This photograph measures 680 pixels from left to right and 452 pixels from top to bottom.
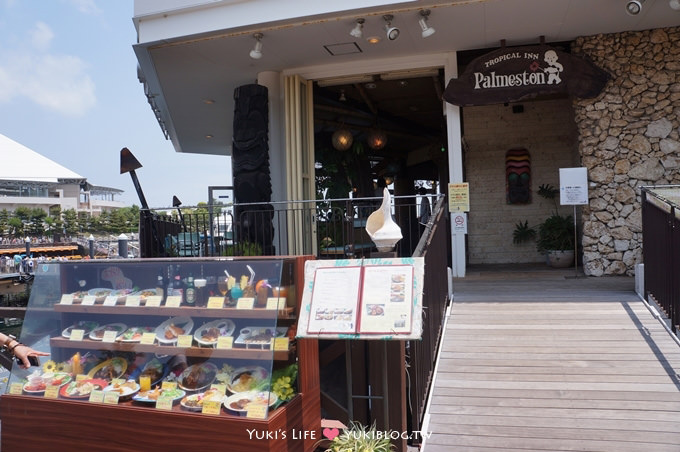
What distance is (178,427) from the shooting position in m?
2.58

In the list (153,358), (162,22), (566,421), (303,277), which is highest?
(162,22)

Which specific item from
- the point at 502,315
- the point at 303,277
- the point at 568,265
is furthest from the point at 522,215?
the point at 303,277

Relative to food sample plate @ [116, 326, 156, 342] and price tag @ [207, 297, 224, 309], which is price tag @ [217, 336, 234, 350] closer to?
price tag @ [207, 297, 224, 309]

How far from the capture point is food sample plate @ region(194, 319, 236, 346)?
2.81 metres

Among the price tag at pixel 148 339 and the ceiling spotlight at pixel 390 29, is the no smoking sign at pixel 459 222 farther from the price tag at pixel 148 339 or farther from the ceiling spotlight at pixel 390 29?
the price tag at pixel 148 339

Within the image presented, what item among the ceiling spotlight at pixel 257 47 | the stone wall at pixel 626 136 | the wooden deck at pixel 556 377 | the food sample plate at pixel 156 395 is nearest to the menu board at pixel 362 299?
the food sample plate at pixel 156 395

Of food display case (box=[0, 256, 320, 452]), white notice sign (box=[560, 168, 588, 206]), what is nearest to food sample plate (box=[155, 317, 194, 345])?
food display case (box=[0, 256, 320, 452])

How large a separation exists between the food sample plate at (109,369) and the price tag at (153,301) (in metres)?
0.36

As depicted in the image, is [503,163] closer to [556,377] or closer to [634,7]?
[634,7]

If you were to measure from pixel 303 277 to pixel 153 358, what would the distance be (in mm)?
986

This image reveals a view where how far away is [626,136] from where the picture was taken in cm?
640

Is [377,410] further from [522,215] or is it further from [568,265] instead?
[522,215]

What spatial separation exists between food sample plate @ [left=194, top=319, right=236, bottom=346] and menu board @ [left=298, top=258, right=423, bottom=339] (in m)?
0.44

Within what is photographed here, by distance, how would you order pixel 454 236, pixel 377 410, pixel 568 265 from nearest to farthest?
pixel 377 410 < pixel 454 236 < pixel 568 265
